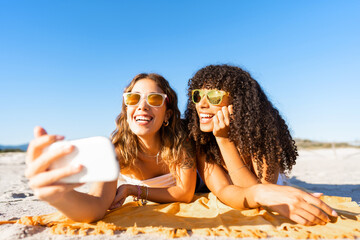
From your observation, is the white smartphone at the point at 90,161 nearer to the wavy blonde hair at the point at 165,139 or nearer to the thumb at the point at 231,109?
the wavy blonde hair at the point at 165,139

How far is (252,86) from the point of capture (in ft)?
11.4

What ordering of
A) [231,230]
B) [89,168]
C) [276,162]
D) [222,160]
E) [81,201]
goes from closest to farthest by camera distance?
[89,168], [81,201], [231,230], [276,162], [222,160]

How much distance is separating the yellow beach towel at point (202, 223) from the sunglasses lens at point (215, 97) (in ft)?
4.05

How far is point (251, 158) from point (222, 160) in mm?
378

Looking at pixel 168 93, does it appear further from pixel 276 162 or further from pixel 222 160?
pixel 276 162

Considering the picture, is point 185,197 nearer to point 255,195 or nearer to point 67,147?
point 255,195

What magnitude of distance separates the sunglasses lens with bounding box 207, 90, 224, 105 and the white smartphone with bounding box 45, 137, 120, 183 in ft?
6.01

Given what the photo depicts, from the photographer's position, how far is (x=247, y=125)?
321 cm

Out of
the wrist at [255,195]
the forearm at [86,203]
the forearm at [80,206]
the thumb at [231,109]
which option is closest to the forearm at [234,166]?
the thumb at [231,109]

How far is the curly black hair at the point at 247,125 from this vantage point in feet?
10.6

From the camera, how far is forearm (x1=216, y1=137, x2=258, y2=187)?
3.26m

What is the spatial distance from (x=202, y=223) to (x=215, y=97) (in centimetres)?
148

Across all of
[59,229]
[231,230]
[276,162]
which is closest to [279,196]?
[231,230]

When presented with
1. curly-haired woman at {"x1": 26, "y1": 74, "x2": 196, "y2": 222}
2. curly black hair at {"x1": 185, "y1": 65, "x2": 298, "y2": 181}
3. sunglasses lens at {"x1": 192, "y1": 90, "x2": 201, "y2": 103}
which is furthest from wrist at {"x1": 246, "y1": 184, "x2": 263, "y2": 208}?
sunglasses lens at {"x1": 192, "y1": 90, "x2": 201, "y2": 103}
